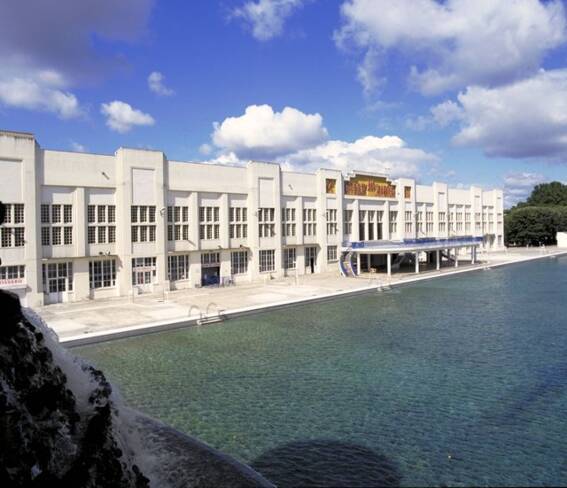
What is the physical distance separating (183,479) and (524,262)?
54517 millimetres

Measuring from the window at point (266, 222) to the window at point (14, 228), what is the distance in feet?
55.7

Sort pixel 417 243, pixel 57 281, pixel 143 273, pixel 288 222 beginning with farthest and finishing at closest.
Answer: pixel 417 243, pixel 288 222, pixel 143 273, pixel 57 281

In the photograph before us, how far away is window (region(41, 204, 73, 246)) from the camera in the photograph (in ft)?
87.8

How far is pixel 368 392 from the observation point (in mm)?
12453

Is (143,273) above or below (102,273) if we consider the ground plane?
below

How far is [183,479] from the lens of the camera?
7156 millimetres

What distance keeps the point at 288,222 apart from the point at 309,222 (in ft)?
8.41

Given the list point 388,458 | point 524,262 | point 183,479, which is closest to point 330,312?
point 388,458

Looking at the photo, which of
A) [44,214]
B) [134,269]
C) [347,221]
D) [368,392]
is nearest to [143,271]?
[134,269]

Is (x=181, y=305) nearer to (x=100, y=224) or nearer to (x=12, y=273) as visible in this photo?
(x=100, y=224)

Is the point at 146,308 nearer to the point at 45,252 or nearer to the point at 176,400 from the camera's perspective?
the point at 45,252

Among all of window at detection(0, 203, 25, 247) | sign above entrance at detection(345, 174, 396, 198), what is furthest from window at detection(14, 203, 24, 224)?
sign above entrance at detection(345, 174, 396, 198)

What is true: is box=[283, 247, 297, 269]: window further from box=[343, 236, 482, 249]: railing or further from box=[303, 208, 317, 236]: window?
box=[343, 236, 482, 249]: railing

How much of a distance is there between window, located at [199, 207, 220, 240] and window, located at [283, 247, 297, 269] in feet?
24.5
